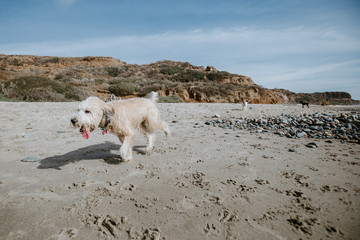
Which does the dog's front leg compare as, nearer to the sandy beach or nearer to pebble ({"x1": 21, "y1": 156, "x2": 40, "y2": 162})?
the sandy beach

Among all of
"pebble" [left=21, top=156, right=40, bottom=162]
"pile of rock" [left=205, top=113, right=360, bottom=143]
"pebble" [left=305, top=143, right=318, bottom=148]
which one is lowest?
"pebble" [left=21, top=156, right=40, bottom=162]

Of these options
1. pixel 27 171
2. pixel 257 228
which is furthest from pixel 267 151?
pixel 27 171

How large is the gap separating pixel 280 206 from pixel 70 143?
5.21 meters

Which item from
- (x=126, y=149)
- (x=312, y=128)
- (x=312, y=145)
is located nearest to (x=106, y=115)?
(x=126, y=149)

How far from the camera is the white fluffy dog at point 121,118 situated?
3.28 m

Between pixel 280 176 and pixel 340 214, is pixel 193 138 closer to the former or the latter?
pixel 280 176

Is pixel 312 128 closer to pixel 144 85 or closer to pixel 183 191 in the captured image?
pixel 183 191

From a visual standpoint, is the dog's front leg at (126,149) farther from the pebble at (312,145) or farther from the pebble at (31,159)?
the pebble at (312,145)

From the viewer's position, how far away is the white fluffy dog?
129 inches

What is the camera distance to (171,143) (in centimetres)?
→ 522

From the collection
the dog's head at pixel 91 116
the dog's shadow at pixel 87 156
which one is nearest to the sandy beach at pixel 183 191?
the dog's shadow at pixel 87 156

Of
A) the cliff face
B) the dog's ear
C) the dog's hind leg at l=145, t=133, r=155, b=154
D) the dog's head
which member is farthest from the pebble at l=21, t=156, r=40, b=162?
the cliff face

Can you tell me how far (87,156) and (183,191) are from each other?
2662 mm

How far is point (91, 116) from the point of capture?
3.32 meters
